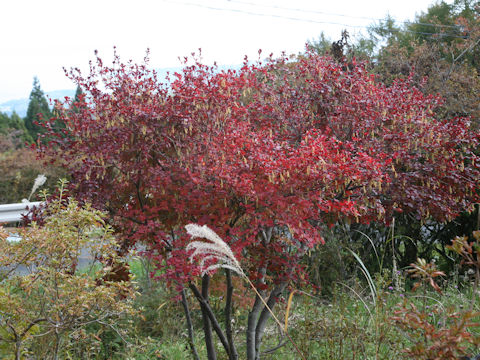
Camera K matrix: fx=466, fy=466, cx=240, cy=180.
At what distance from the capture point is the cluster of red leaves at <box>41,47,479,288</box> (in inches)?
133

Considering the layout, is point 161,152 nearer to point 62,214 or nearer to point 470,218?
point 62,214

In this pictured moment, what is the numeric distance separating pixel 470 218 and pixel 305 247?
12.1 ft

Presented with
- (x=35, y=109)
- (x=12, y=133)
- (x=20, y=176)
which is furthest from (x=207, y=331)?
(x=35, y=109)

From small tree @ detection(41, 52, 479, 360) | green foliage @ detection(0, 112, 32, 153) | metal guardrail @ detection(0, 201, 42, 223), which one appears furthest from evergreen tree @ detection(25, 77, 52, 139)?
small tree @ detection(41, 52, 479, 360)

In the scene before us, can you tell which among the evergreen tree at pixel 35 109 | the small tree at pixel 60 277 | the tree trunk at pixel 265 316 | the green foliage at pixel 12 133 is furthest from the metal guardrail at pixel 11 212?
the evergreen tree at pixel 35 109

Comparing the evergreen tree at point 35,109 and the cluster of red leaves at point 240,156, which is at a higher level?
the evergreen tree at point 35,109

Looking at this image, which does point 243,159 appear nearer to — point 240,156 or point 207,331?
point 240,156

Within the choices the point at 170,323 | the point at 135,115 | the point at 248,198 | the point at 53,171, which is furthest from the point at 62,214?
the point at 53,171

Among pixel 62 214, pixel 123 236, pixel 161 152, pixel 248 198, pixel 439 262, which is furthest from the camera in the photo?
pixel 439 262

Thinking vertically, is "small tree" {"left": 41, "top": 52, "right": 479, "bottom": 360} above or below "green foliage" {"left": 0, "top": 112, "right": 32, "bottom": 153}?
below

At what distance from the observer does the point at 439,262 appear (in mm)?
7316

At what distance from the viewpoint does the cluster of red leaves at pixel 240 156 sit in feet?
11.1

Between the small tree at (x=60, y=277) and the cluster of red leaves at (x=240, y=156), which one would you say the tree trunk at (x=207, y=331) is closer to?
the cluster of red leaves at (x=240, y=156)

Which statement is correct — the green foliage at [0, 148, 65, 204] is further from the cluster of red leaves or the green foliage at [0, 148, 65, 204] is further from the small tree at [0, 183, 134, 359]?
the small tree at [0, 183, 134, 359]
